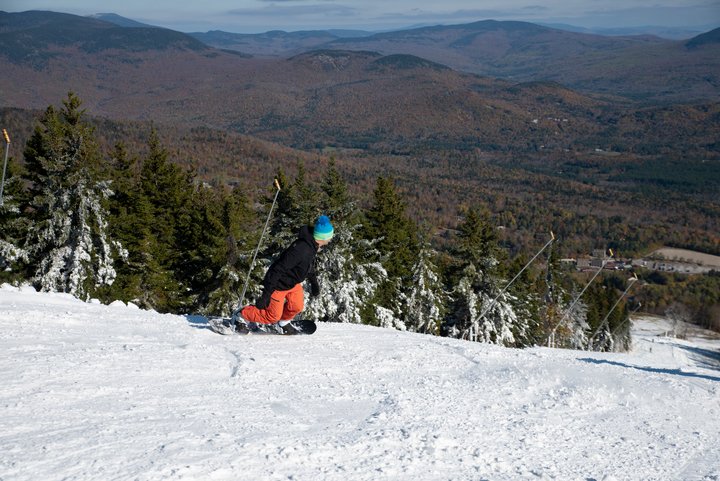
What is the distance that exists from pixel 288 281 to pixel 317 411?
3375 mm

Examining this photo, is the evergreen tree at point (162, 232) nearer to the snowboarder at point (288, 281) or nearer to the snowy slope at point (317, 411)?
the snowy slope at point (317, 411)

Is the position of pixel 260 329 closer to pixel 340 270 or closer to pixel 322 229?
pixel 322 229

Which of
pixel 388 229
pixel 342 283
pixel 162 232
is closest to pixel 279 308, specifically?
pixel 342 283

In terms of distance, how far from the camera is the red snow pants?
9.85 m

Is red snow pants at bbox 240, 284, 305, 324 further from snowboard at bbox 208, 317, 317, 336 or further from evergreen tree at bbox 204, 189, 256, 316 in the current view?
evergreen tree at bbox 204, 189, 256, 316

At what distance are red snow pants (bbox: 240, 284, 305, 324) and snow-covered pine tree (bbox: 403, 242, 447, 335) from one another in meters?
20.0

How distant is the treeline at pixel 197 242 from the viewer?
22.2 meters

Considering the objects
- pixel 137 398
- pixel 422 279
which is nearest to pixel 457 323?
pixel 422 279

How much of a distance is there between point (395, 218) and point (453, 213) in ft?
414

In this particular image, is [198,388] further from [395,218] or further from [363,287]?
[395,218]

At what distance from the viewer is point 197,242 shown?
26.8 meters

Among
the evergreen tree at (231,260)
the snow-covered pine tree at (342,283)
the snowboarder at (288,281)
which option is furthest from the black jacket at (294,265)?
the evergreen tree at (231,260)

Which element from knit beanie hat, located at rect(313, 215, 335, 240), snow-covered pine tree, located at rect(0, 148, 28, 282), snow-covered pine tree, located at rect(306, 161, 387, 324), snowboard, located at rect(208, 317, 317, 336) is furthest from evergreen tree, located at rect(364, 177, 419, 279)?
knit beanie hat, located at rect(313, 215, 335, 240)

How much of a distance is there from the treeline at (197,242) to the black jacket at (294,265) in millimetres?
13254
